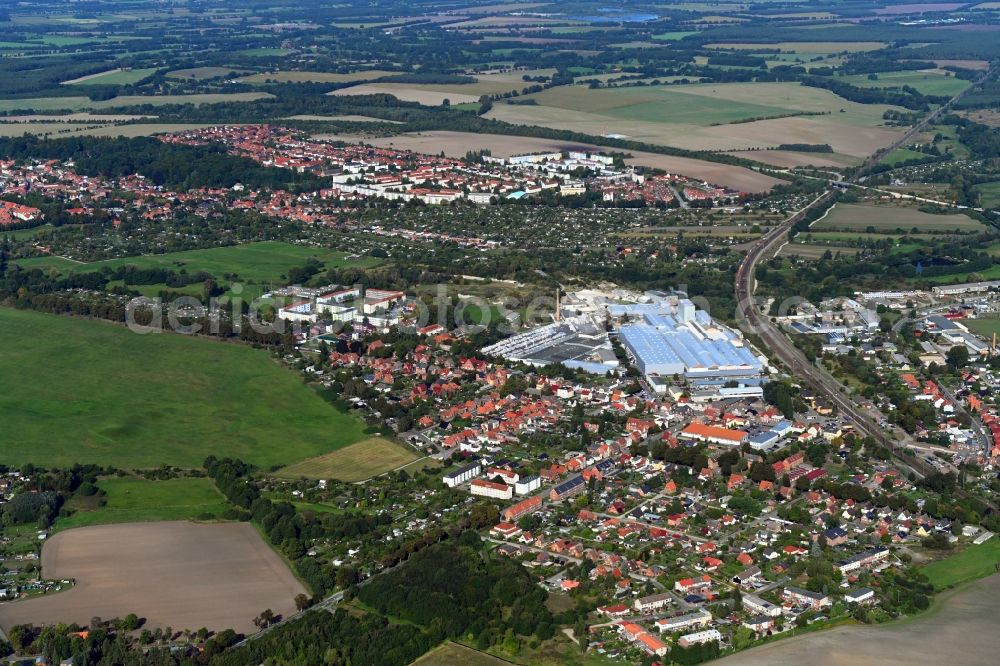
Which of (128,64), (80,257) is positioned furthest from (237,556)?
(128,64)

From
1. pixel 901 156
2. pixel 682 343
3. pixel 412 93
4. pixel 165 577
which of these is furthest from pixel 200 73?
pixel 165 577

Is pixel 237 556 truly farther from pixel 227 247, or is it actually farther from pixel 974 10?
pixel 974 10

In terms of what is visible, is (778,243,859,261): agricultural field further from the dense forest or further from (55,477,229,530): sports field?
the dense forest

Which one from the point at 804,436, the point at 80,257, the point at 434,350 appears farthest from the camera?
the point at 80,257

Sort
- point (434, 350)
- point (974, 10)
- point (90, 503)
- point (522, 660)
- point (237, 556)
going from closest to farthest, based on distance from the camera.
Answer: point (522, 660) → point (237, 556) → point (90, 503) → point (434, 350) → point (974, 10)

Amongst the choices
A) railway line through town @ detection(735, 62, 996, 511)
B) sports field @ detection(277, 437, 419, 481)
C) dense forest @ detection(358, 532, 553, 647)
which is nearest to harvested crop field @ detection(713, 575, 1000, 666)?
dense forest @ detection(358, 532, 553, 647)

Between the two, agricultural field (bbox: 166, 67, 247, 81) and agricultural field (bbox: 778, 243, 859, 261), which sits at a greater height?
agricultural field (bbox: 778, 243, 859, 261)

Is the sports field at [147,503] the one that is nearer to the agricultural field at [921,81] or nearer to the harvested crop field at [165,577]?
the harvested crop field at [165,577]

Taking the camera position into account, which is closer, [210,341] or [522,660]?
[522,660]
